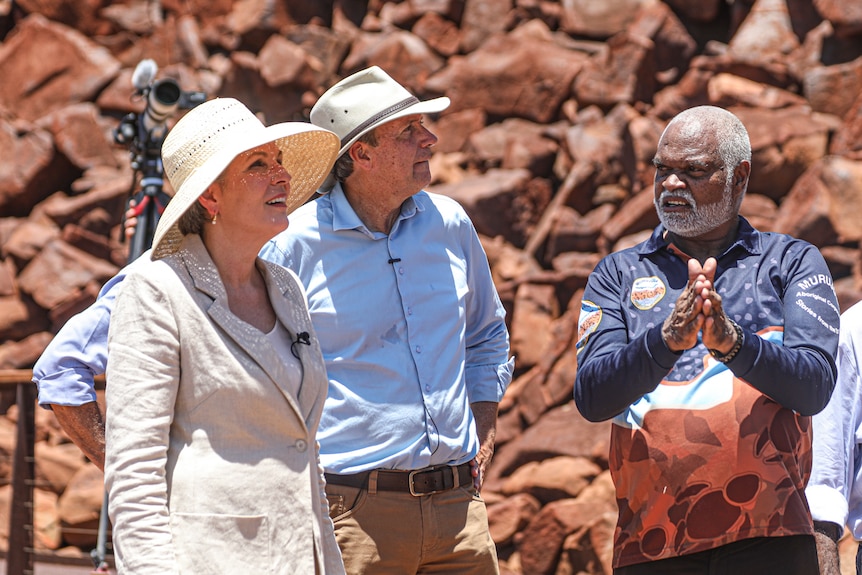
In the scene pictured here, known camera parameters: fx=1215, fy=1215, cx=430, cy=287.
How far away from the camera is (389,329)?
2977 millimetres

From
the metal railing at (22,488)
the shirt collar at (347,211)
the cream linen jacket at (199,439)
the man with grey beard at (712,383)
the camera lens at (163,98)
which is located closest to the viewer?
the cream linen jacket at (199,439)

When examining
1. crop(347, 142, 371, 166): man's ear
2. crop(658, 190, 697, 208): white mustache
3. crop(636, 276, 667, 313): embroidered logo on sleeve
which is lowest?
crop(636, 276, 667, 313): embroidered logo on sleeve

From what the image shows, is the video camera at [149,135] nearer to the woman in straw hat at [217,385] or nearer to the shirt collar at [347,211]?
the shirt collar at [347,211]

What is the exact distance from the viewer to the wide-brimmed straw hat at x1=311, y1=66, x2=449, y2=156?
308 cm

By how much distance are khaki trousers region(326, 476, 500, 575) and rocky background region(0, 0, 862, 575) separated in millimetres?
3015

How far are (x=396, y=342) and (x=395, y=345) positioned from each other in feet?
0.04

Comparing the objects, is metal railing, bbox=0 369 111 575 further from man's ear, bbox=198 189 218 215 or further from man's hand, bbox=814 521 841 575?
man's hand, bbox=814 521 841 575

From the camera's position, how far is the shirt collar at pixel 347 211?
9.95 feet

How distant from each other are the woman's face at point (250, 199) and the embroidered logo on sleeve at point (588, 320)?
0.80m

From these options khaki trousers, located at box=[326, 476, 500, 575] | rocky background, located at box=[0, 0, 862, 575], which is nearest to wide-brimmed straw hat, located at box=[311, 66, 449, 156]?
khaki trousers, located at box=[326, 476, 500, 575]

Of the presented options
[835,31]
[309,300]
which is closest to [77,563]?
[309,300]

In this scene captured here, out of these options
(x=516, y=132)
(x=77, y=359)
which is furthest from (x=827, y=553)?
(x=516, y=132)

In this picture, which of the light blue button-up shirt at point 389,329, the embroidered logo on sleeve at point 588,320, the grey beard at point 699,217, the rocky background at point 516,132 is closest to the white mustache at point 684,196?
the grey beard at point 699,217

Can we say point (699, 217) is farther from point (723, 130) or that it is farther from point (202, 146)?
point (202, 146)
